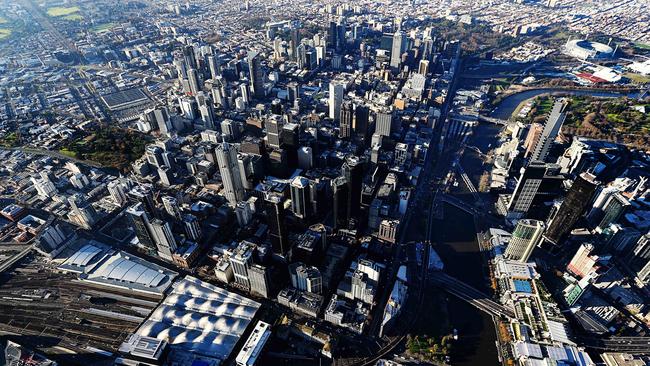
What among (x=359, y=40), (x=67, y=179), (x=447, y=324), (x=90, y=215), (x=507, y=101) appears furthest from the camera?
(x=359, y=40)

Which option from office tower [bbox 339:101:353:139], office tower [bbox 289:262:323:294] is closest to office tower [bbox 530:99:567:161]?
office tower [bbox 339:101:353:139]

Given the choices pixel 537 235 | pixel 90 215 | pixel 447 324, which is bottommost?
pixel 447 324

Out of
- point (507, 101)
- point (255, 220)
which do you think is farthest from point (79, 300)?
point (507, 101)

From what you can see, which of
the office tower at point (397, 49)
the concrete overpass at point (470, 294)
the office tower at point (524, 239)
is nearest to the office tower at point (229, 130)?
the concrete overpass at point (470, 294)

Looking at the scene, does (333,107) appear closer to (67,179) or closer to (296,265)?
(296,265)

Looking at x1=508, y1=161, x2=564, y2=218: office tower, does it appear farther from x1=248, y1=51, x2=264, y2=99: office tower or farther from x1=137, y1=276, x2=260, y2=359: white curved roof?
x1=248, y1=51, x2=264, y2=99: office tower

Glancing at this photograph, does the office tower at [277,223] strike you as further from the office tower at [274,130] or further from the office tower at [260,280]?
the office tower at [274,130]

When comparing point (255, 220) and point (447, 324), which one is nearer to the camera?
point (447, 324)
